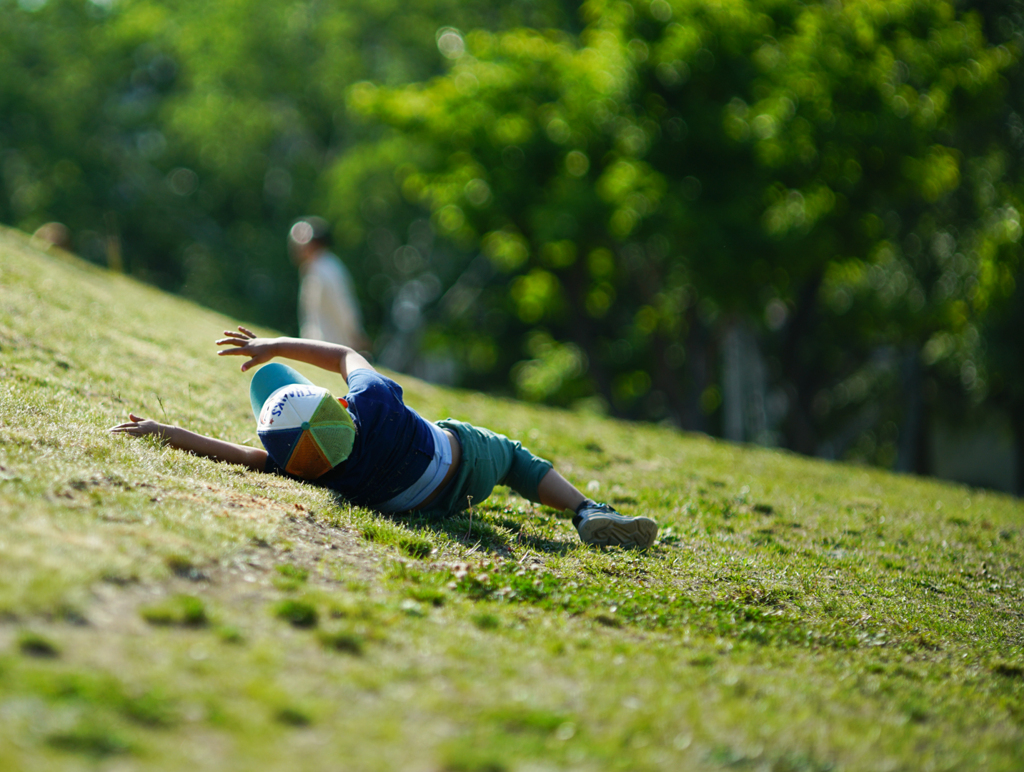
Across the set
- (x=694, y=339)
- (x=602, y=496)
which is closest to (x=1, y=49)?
(x=694, y=339)

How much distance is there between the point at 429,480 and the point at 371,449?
17.7 inches

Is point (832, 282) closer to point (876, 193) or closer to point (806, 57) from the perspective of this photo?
point (876, 193)

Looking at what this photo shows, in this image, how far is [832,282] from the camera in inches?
931

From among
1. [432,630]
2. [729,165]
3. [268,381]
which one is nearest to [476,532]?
[268,381]

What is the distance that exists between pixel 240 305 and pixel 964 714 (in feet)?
105

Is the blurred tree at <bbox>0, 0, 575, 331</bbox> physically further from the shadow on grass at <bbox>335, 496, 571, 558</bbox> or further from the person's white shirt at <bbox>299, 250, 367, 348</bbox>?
the shadow on grass at <bbox>335, 496, 571, 558</bbox>

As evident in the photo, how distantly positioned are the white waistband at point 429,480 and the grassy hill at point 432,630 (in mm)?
288

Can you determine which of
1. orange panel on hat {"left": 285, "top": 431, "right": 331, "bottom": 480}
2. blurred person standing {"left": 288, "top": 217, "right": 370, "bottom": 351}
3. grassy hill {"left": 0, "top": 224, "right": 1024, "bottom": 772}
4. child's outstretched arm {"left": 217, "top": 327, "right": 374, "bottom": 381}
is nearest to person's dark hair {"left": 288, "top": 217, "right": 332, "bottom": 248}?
blurred person standing {"left": 288, "top": 217, "right": 370, "bottom": 351}

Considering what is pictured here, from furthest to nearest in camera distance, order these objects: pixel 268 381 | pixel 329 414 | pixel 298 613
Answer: pixel 268 381 < pixel 329 414 < pixel 298 613

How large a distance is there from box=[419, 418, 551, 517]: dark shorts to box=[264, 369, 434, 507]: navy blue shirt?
302 millimetres

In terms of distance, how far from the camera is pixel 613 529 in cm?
608

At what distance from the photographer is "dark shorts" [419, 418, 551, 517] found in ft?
19.7

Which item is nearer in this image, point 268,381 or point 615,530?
point 268,381

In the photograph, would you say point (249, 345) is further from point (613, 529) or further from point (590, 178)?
point (590, 178)
